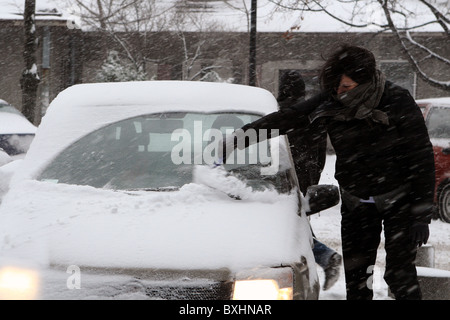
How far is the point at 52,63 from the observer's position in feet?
69.5

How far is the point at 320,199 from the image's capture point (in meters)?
3.58

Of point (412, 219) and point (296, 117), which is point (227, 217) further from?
point (412, 219)

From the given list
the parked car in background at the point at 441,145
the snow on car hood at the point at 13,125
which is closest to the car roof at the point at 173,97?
the parked car in background at the point at 441,145

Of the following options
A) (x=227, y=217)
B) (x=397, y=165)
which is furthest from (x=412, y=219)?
(x=227, y=217)

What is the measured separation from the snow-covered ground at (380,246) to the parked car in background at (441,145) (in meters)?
0.30

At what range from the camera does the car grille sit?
2.52m

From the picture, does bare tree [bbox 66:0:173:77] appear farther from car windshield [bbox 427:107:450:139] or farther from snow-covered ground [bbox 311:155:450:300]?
car windshield [bbox 427:107:450:139]

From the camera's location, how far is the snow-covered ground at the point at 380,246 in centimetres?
495

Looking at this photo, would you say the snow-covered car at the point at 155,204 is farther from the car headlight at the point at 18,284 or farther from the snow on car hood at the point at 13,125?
the snow on car hood at the point at 13,125

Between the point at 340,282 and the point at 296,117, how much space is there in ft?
7.49

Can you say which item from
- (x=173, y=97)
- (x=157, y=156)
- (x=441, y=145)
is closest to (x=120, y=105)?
(x=173, y=97)

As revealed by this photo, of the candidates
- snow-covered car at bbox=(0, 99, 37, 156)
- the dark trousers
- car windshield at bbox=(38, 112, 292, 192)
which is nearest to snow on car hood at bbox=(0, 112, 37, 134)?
snow-covered car at bbox=(0, 99, 37, 156)

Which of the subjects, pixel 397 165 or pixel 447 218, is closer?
pixel 397 165

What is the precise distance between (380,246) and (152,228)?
4.90 metres
